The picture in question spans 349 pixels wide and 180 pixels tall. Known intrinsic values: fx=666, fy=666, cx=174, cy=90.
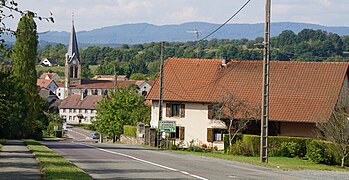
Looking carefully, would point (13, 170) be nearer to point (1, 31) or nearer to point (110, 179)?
point (110, 179)

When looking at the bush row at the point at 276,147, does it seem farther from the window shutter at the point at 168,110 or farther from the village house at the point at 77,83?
the village house at the point at 77,83

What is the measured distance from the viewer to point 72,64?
193875mm

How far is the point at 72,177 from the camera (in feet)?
55.5

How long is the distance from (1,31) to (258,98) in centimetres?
4052

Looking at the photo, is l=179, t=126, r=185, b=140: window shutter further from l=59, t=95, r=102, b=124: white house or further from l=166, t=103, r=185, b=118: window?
l=59, t=95, r=102, b=124: white house

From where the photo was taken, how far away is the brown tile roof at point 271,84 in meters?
49.9

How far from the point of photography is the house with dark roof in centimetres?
4959

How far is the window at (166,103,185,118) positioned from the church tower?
130399 millimetres

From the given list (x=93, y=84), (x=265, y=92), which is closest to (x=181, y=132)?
(x=265, y=92)

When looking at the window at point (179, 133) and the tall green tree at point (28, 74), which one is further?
the tall green tree at point (28, 74)

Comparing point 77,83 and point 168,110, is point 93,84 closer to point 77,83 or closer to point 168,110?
point 77,83

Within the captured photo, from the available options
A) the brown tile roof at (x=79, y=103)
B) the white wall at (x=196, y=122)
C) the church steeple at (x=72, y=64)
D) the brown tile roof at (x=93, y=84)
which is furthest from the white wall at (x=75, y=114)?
the white wall at (x=196, y=122)

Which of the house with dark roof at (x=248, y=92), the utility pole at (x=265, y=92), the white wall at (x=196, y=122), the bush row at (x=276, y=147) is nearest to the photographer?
the utility pole at (x=265, y=92)

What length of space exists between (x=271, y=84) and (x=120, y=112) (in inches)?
868
